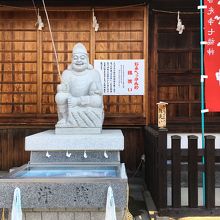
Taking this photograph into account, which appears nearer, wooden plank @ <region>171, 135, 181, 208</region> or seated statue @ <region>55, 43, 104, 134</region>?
wooden plank @ <region>171, 135, 181, 208</region>

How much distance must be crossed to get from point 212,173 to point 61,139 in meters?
2.79

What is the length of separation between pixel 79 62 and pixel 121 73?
1.86 meters

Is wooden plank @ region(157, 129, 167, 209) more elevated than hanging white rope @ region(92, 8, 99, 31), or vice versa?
hanging white rope @ region(92, 8, 99, 31)

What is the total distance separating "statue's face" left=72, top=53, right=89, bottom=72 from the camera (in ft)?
20.7

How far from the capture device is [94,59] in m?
7.95

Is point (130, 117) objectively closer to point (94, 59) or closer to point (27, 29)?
point (94, 59)

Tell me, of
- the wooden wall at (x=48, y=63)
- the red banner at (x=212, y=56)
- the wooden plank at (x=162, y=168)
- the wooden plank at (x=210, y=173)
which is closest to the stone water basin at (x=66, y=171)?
the wooden plank at (x=162, y=168)

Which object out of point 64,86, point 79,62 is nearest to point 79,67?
point 79,62

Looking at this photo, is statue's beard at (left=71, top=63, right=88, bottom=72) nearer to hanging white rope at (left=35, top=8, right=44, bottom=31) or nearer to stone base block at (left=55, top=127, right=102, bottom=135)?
stone base block at (left=55, top=127, right=102, bottom=135)

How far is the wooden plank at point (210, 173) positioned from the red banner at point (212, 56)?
2.88 feet

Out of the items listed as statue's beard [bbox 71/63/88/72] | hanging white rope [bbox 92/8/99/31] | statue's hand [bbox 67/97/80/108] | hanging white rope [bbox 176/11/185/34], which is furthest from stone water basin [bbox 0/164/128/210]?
hanging white rope [bbox 176/11/185/34]

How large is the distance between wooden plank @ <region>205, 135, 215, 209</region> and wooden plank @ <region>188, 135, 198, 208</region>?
0.56 feet

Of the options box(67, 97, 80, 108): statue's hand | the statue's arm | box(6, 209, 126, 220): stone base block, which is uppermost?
the statue's arm

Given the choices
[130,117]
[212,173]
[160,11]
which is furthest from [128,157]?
[160,11]
